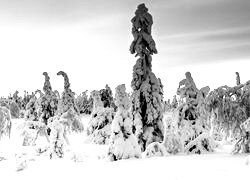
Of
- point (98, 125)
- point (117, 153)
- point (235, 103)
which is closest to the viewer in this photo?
point (235, 103)

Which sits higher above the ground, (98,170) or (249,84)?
(249,84)

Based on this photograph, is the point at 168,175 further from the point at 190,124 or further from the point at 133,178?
the point at 190,124

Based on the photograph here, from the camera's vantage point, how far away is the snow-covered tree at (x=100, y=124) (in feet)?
106

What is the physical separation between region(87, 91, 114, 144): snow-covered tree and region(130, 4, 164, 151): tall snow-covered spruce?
1050 cm

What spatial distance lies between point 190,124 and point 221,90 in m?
5.48

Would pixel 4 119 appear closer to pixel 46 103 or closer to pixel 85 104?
pixel 46 103

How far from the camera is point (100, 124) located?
108 ft

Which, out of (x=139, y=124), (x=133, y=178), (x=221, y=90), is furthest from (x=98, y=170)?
(x=139, y=124)

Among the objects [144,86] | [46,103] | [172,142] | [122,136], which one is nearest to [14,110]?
[46,103]

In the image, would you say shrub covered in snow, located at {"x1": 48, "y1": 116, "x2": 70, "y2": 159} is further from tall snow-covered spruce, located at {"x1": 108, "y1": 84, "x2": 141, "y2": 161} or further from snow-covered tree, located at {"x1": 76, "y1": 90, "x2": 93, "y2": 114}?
snow-covered tree, located at {"x1": 76, "y1": 90, "x2": 93, "y2": 114}

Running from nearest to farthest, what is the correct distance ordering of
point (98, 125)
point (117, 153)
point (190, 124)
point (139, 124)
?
point (117, 153) < point (190, 124) < point (139, 124) < point (98, 125)

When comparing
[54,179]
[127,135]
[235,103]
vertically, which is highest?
[235,103]

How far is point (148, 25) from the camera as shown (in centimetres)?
2208

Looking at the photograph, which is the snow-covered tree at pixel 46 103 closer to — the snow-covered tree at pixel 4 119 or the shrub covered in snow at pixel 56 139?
the shrub covered in snow at pixel 56 139
